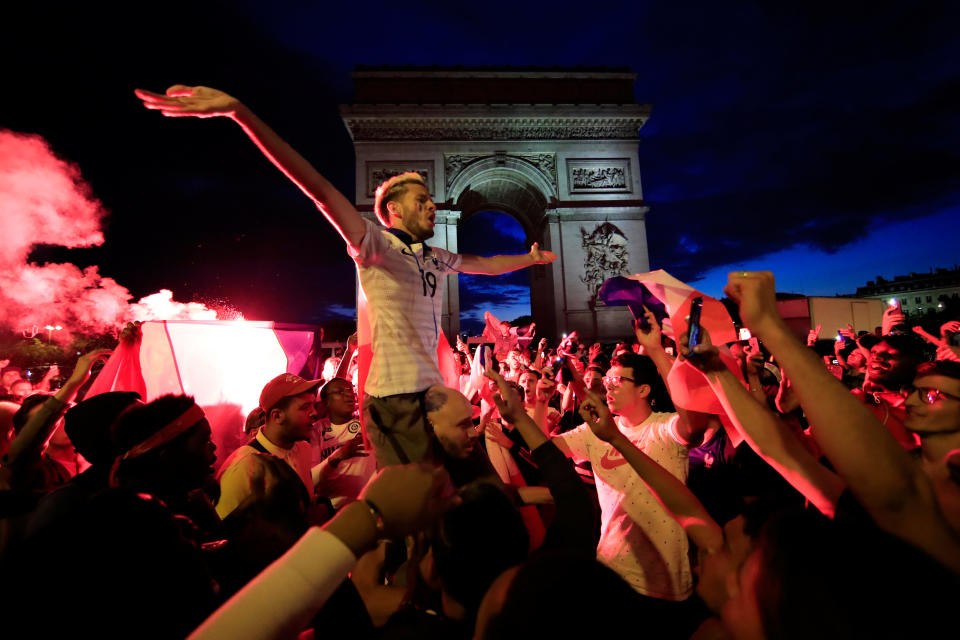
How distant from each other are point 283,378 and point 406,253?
4.77ft

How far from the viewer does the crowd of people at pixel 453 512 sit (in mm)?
805

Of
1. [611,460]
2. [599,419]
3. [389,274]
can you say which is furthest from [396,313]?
[611,460]

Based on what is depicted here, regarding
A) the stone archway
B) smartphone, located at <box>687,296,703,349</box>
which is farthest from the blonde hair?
the stone archway

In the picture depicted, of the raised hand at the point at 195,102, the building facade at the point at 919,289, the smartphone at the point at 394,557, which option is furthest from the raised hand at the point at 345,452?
the building facade at the point at 919,289

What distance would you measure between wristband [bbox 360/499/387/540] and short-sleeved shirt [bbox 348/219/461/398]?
1137 millimetres

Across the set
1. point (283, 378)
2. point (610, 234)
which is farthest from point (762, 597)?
point (610, 234)

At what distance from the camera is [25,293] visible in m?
7.07

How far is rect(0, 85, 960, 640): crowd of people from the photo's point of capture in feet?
2.64

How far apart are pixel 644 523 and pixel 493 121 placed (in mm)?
21952

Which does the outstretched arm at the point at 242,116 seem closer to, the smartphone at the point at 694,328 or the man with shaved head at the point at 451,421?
the man with shaved head at the point at 451,421

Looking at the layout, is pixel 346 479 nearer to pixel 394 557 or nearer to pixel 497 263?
pixel 394 557

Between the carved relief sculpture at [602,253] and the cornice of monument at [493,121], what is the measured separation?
4.82 metres

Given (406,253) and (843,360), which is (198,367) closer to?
(406,253)

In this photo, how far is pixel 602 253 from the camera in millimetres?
20891
